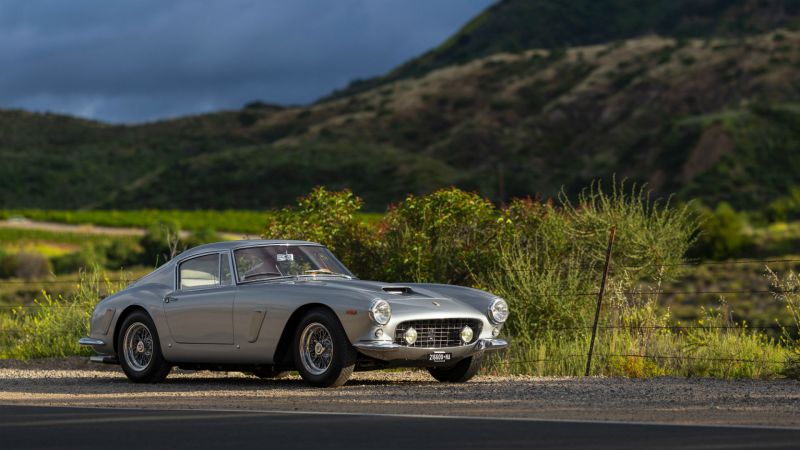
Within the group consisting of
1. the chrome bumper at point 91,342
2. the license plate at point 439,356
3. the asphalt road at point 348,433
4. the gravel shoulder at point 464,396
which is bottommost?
the asphalt road at point 348,433

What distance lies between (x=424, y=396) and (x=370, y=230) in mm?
8495

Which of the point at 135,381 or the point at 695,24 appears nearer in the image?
the point at 135,381

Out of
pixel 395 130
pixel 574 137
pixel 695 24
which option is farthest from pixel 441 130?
pixel 695 24

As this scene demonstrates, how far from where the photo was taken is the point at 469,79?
120062 millimetres

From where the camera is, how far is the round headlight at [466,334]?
14.2m

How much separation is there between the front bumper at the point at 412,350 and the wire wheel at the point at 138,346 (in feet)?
10.6

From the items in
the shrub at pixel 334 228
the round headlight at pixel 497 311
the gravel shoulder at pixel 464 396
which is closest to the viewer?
the gravel shoulder at pixel 464 396

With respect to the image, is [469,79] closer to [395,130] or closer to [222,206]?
[395,130]

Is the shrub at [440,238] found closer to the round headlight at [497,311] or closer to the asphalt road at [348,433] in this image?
the round headlight at [497,311]

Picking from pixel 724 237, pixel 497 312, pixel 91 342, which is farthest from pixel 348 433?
pixel 724 237

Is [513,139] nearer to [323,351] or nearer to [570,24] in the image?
[570,24]

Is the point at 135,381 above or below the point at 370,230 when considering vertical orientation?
below

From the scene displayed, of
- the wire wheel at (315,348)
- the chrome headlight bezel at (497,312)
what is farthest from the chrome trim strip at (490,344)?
the wire wheel at (315,348)

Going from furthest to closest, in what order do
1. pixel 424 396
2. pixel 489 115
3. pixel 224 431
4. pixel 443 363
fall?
1. pixel 489 115
2. pixel 443 363
3. pixel 424 396
4. pixel 224 431
